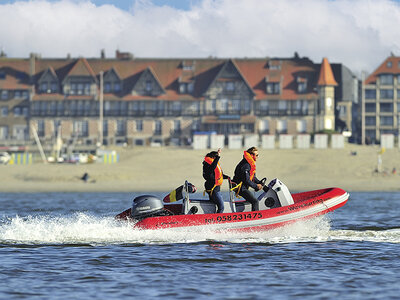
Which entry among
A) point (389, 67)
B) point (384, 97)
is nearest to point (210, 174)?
point (384, 97)

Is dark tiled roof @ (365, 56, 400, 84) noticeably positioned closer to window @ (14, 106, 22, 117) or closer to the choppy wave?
window @ (14, 106, 22, 117)

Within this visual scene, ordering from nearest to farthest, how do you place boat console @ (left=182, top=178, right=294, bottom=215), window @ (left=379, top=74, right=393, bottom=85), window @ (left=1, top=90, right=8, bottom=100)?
boat console @ (left=182, top=178, right=294, bottom=215)
window @ (left=1, top=90, right=8, bottom=100)
window @ (left=379, top=74, right=393, bottom=85)

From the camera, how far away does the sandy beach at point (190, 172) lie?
167ft

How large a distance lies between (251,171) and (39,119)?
75.5 metres

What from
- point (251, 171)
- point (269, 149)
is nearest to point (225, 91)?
point (269, 149)

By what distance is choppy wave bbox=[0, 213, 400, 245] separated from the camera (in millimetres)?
21141

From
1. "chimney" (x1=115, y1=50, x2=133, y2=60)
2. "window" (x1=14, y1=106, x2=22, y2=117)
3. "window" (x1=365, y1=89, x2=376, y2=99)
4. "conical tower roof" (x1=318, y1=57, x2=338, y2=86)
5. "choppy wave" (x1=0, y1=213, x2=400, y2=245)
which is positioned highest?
"chimney" (x1=115, y1=50, x2=133, y2=60)

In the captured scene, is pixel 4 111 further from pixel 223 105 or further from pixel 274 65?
pixel 274 65

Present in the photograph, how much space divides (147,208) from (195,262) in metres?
3.26

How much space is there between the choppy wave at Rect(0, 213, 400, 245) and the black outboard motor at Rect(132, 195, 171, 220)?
40 centimetres

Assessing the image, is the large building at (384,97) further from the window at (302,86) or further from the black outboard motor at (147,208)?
the black outboard motor at (147,208)

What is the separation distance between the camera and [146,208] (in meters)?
21.1

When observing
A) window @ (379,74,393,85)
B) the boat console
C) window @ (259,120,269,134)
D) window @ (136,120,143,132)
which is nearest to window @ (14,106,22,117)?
window @ (136,120,143,132)

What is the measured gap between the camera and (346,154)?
6222 cm
